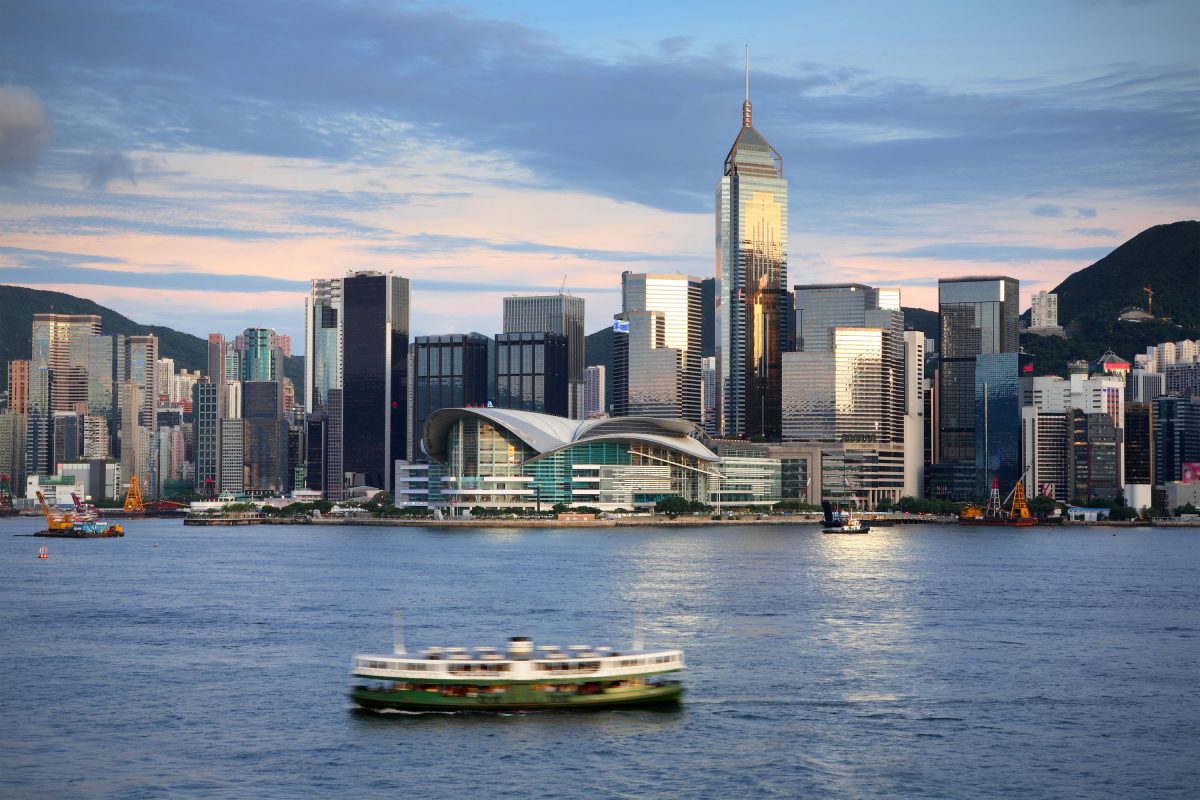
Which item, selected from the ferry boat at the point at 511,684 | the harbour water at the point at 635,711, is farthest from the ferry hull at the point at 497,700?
the harbour water at the point at 635,711

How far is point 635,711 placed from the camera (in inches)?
2079

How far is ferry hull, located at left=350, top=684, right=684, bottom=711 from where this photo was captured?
52.1 meters

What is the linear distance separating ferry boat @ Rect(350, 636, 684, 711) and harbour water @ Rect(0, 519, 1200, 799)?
76 centimetres

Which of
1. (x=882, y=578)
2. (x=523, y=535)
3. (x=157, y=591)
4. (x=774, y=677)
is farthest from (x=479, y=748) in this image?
(x=523, y=535)

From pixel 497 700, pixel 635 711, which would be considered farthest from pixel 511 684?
pixel 635 711

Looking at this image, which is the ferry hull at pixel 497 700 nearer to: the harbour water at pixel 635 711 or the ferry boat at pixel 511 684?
the ferry boat at pixel 511 684

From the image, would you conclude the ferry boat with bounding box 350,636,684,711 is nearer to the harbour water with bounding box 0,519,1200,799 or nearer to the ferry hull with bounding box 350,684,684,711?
the ferry hull with bounding box 350,684,684,711

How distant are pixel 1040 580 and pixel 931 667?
162ft

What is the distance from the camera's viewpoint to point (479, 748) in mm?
47812

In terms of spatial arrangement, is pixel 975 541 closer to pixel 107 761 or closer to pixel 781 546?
pixel 781 546

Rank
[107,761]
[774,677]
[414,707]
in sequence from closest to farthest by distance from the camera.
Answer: [107,761], [414,707], [774,677]

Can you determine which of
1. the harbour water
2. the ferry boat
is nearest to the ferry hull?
the ferry boat

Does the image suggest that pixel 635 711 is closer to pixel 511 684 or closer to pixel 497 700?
pixel 511 684

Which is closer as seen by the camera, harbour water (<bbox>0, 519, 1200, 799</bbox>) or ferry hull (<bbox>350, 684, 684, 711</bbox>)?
harbour water (<bbox>0, 519, 1200, 799</bbox>)
